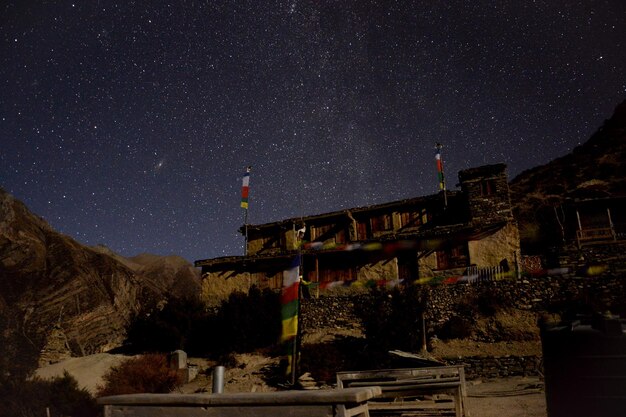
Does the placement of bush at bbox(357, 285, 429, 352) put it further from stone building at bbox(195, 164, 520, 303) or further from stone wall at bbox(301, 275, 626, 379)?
stone building at bbox(195, 164, 520, 303)

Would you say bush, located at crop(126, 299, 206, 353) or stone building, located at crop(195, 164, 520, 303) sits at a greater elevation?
stone building, located at crop(195, 164, 520, 303)

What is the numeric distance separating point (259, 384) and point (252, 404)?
50.4ft

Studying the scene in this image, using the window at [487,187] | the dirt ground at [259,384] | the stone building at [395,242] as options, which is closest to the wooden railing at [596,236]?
the stone building at [395,242]

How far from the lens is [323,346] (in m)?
19.4

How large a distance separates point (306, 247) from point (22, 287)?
31.4 metres

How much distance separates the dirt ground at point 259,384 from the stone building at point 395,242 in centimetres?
634

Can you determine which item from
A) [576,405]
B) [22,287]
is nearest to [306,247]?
[576,405]

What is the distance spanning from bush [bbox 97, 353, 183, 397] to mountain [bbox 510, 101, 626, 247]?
28.0m

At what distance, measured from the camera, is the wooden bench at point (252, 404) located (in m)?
3.02

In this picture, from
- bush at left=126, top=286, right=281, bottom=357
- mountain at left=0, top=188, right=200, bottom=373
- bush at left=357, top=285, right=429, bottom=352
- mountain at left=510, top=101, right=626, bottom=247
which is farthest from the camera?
mountain at left=0, top=188, right=200, bottom=373

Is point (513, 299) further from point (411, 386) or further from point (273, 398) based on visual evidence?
point (273, 398)

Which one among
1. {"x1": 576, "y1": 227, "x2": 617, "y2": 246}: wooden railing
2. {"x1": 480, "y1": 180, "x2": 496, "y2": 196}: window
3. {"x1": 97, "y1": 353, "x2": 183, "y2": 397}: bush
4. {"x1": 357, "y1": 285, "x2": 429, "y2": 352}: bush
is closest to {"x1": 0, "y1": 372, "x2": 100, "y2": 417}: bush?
{"x1": 97, "y1": 353, "x2": 183, "y2": 397}: bush

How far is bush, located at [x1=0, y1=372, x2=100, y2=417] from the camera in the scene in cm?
1631

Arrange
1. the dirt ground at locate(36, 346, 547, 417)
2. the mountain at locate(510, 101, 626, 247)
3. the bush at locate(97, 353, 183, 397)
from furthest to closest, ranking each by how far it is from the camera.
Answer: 1. the mountain at locate(510, 101, 626, 247)
2. the bush at locate(97, 353, 183, 397)
3. the dirt ground at locate(36, 346, 547, 417)
